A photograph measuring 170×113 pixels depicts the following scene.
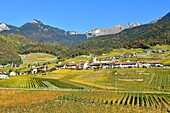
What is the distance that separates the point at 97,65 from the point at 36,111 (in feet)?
376

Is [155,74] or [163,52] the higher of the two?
[163,52]

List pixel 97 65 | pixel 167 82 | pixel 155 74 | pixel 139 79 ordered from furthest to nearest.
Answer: pixel 97 65
pixel 155 74
pixel 139 79
pixel 167 82

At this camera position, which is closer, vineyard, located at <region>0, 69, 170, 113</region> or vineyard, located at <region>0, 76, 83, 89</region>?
vineyard, located at <region>0, 69, 170, 113</region>

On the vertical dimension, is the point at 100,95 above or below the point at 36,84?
below

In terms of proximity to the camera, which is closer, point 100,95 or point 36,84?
point 100,95

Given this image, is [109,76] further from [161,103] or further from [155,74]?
[161,103]

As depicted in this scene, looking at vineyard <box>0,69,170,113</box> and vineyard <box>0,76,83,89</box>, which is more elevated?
vineyard <box>0,76,83,89</box>

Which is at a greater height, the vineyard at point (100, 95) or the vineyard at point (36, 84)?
the vineyard at point (36, 84)

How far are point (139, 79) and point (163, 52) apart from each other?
9217 centimetres

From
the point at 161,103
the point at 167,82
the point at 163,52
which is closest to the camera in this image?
the point at 161,103

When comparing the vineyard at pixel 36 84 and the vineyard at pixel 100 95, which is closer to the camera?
the vineyard at pixel 100 95

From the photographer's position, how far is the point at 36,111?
151 ft

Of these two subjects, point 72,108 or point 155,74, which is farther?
point 155,74

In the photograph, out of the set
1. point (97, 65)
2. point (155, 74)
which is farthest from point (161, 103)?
point (97, 65)
